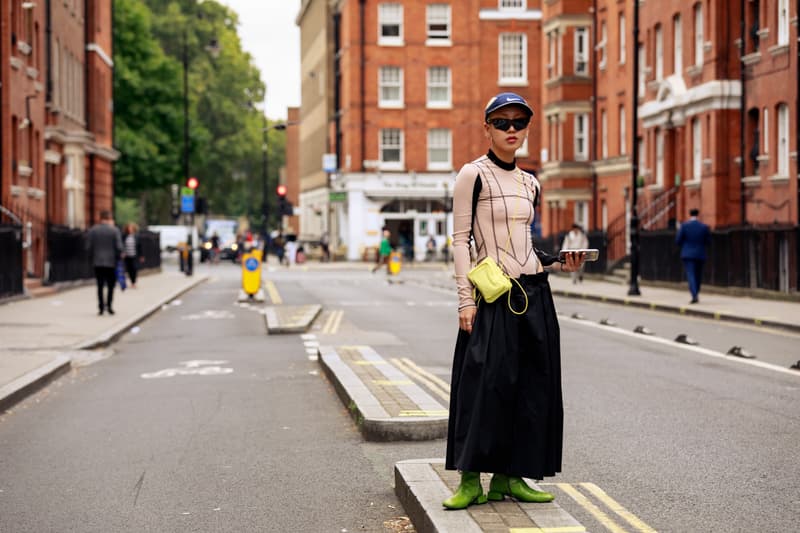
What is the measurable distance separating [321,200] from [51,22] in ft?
151

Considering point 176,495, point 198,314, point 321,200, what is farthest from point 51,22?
point 321,200

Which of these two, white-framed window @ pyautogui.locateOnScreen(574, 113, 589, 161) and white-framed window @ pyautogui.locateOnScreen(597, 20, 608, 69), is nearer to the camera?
white-framed window @ pyautogui.locateOnScreen(597, 20, 608, 69)

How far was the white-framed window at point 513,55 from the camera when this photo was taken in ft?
239

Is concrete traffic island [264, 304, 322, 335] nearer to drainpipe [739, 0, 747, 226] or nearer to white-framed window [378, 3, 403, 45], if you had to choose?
drainpipe [739, 0, 747, 226]

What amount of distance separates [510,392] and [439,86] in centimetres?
6726

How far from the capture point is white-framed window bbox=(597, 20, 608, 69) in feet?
161

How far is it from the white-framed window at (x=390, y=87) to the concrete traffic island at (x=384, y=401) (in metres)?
58.3

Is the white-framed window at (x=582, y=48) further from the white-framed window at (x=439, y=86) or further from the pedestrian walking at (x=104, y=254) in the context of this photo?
the pedestrian walking at (x=104, y=254)

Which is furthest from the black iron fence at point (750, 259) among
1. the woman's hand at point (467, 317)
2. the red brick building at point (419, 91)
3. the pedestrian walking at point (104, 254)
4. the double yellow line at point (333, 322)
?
the red brick building at point (419, 91)

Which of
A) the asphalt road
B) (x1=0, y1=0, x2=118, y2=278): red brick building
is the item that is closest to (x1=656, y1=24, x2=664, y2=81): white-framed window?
(x1=0, y1=0, x2=118, y2=278): red brick building

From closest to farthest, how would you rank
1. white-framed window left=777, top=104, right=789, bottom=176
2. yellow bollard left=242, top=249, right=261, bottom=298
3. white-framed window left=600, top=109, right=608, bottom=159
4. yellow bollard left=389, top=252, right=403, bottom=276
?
1. yellow bollard left=242, top=249, right=261, bottom=298
2. white-framed window left=777, top=104, right=789, bottom=176
3. yellow bollard left=389, top=252, right=403, bottom=276
4. white-framed window left=600, top=109, right=608, bottom=159

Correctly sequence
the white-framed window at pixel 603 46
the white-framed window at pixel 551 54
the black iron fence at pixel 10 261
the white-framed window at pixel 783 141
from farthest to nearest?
1. the white-framed window at pixel 551 54
2. the white-framed window at pixel 603 46
3. the white-framed window at pixel 783 141
4. the black iron fence at pixel 10 261

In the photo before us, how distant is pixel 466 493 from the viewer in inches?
250

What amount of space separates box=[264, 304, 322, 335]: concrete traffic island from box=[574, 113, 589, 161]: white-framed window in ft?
95.0
